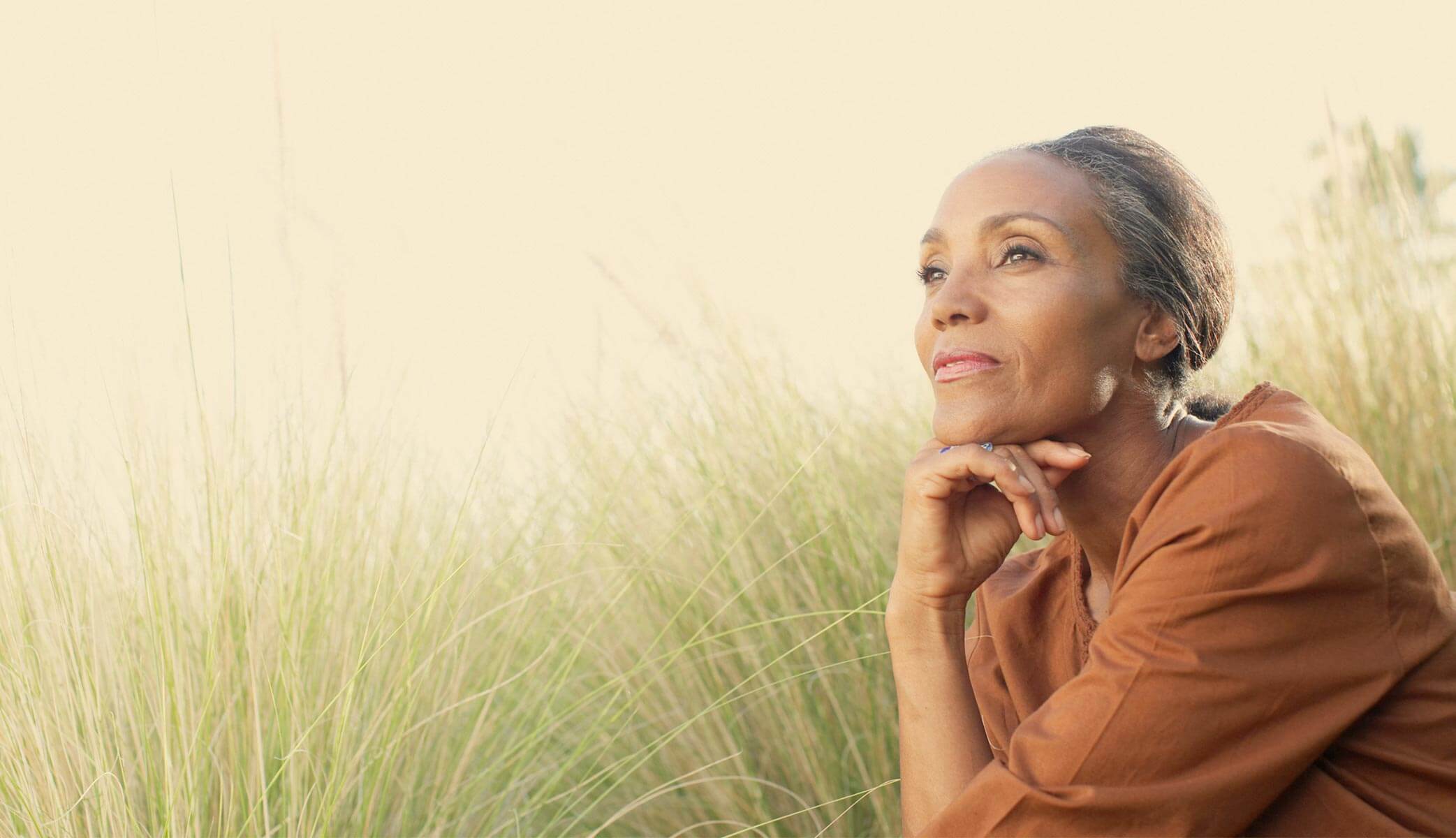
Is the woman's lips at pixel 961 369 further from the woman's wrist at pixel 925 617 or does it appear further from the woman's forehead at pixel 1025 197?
the woman's wrist at pixel 925 617

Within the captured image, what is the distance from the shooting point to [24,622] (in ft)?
6.88

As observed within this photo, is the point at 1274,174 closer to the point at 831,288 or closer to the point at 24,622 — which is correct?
the point at 831,288

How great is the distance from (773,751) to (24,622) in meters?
1.49

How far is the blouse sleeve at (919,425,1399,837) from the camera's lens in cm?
146

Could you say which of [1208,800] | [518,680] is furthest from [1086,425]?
[518,680]

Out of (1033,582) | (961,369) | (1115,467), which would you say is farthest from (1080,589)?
(961,369)

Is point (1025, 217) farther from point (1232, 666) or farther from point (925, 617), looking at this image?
point (1232, 666)

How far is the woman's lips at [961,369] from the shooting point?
1938mm

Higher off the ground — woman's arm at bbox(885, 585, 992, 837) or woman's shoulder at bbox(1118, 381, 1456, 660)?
woman's shoulder at bbox(1118, 381, 1456, 660)

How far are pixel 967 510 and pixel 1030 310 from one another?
36cm

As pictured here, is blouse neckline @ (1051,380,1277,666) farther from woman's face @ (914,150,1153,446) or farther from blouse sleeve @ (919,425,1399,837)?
blouse sleeve @ (919,425,1399,837)

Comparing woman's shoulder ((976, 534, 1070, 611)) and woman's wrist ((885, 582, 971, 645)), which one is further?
woman's shoulder ((976, 534, 1070, 611))

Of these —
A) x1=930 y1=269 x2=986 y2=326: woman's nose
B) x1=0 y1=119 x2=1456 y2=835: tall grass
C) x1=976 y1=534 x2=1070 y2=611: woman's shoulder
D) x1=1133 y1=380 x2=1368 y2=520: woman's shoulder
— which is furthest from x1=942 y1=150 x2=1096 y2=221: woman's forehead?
x1=0 y1=119 x2=1456 y2=835: tall grass

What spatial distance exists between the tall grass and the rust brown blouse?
675mm
